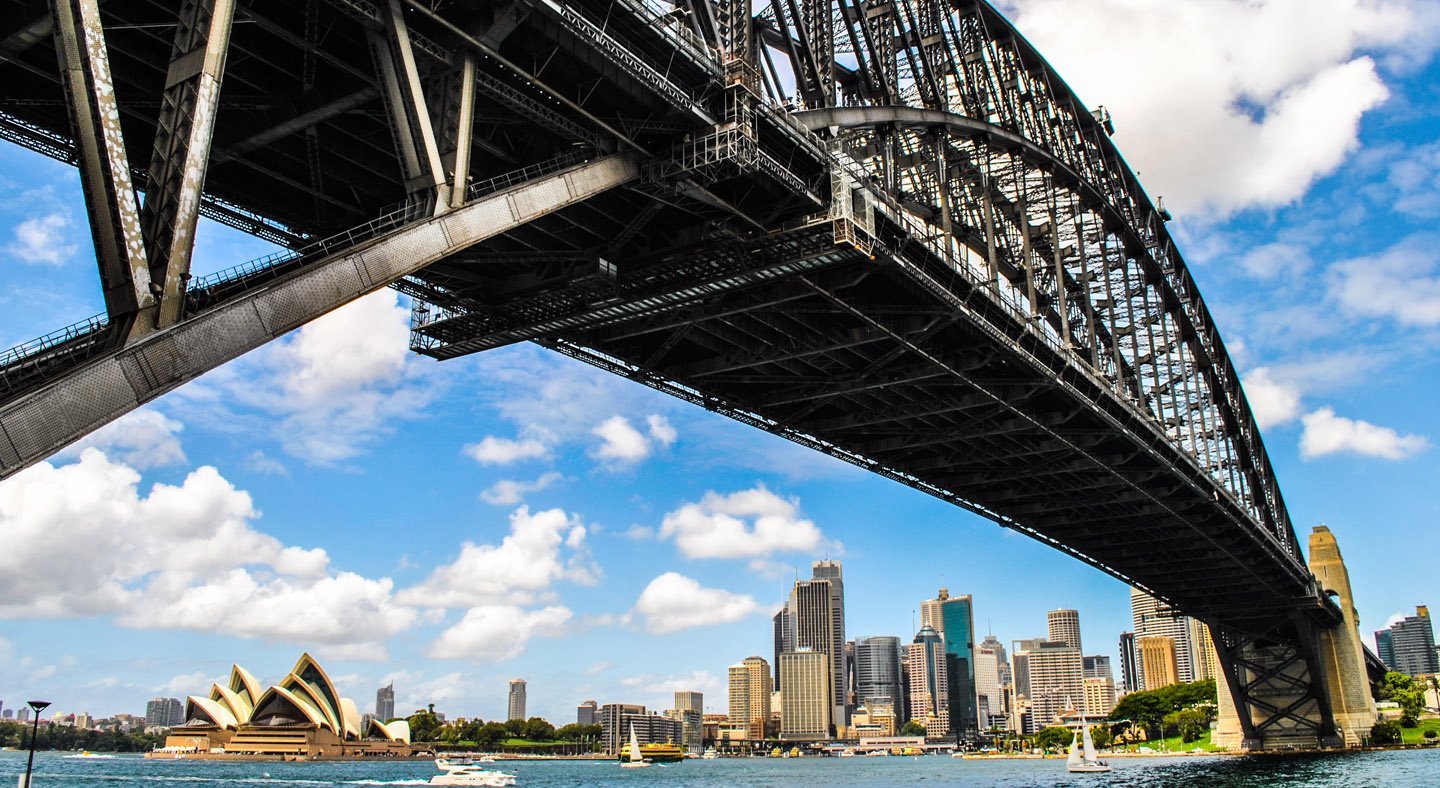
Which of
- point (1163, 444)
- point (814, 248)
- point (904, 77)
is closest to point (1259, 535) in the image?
point (1163, 444)

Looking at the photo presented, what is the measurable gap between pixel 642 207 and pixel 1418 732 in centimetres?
12148

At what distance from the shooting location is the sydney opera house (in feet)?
519

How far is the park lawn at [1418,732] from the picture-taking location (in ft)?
354

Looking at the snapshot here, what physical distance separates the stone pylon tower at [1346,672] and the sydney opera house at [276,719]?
12755 centimetres

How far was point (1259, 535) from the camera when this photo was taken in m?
66.5

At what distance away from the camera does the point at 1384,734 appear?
314 feet

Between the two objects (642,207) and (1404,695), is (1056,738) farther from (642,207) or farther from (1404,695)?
(642,207)

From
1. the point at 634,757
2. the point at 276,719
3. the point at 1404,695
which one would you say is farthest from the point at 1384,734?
the point at 276,719

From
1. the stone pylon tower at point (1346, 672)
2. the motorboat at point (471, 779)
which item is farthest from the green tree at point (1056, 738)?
the motorboat at point (471, 779)

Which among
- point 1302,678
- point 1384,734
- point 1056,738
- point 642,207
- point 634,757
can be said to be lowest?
point 634,757

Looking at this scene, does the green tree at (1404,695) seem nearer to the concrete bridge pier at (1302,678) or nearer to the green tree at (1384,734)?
the green tree at (1384,734)

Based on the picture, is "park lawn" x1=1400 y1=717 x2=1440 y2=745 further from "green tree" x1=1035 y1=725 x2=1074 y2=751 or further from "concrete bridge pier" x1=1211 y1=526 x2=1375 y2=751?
"green tree" x1=1035 y1=725 x2=1074 y2=751

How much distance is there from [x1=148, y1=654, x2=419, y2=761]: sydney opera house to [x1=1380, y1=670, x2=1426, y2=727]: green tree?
136 metres

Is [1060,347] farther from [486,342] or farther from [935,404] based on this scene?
[486,342]
